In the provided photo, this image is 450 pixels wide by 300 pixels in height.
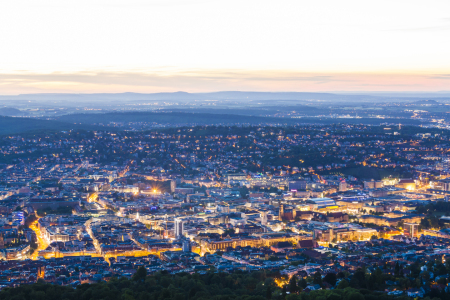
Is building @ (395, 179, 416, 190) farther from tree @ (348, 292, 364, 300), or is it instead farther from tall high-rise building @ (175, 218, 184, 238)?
tree @ (348, 292, 364, 300)

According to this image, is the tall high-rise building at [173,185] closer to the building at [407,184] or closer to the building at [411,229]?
the building at [407,184]

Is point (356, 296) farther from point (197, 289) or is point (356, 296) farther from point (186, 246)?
point (186, 246)

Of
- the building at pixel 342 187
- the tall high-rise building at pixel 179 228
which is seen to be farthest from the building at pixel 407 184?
the tall high-rise building at pixel 179 228

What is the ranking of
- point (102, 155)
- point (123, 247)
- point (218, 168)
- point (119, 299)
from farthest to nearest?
point (102, 155)
point (218, 168)
point (123, 247)
point (119, 299)

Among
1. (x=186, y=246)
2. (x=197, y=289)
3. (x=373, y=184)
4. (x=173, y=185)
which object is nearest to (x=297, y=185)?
(x=373, y=184)

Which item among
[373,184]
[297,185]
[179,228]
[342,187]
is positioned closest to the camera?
[179,228]

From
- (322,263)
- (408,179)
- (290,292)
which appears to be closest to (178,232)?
(322,263)

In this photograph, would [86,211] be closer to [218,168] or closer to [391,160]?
[218,168]

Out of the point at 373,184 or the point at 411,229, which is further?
the point at 373,184
